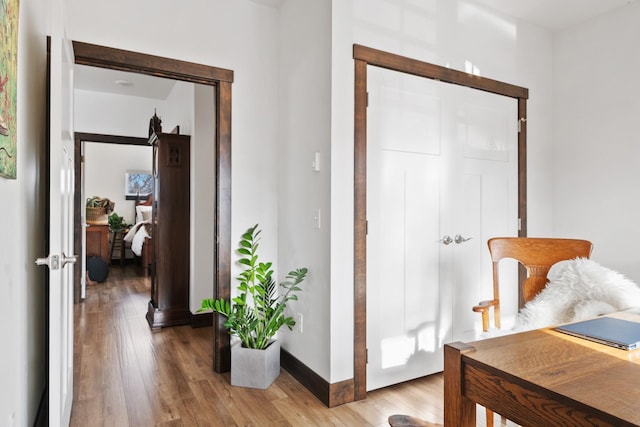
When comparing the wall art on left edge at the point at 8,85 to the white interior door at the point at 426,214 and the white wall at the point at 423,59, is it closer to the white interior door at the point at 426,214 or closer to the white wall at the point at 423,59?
the white wall at the point at 423,59

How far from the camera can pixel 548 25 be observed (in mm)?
3246

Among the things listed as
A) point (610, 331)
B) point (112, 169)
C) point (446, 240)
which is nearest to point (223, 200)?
point (446, 240)

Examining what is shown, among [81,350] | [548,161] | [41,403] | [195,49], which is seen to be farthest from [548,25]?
[81,350]

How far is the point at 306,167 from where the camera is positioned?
2.54m


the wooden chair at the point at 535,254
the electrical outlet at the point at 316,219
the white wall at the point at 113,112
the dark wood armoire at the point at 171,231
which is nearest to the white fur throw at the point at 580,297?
the wooden chair at the point at 535,254

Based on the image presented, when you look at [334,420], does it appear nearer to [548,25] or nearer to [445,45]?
[445,45]

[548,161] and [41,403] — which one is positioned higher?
[548,161]

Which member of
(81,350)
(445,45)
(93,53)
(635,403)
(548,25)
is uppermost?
(548,25)

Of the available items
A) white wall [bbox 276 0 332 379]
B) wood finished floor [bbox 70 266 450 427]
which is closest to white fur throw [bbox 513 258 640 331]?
wood finished floor [bbox 70 266 450 427]

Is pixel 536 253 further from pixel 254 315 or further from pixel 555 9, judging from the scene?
pixel 555 9

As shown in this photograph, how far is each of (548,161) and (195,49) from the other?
9.47 feet

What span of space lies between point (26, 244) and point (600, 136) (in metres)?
3.68

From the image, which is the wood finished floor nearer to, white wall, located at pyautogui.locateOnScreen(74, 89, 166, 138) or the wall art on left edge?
the wall art on left edge

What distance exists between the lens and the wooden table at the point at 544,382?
803 millimetres
